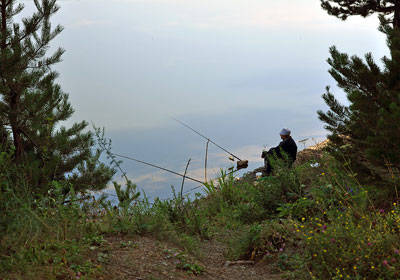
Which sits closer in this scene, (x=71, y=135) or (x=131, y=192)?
(x=131, y=192)

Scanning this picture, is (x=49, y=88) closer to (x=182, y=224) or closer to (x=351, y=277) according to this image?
(x=182, y=224)

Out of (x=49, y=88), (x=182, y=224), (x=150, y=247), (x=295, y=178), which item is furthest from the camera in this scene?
(x=49, y=88)

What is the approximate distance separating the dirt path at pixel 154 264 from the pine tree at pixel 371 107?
2.00m

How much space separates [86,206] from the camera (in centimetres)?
504

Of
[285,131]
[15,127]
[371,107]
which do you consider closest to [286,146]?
[285,131]

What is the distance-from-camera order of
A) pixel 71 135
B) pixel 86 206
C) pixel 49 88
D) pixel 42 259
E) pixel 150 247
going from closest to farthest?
pixel 42 259 < pixel 150 247 < pixel 86 206 < pixel 49 88 < pixel 71 135

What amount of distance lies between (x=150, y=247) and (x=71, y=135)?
7607 mm

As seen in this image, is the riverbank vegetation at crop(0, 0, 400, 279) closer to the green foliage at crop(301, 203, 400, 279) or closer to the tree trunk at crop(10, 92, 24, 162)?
the green foliage at crop(301, 203, 400, 279)

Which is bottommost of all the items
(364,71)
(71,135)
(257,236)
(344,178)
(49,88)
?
(257,236)

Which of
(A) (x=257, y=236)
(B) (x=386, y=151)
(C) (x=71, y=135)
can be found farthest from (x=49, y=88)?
(B) (x=386, y=151)

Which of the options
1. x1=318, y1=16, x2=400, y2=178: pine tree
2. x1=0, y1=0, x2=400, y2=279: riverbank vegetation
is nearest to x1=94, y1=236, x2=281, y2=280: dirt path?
x1=0, y1=0, x2=400, y2=279: riverbank vegetation

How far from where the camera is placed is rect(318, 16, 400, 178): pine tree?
522 centimetres

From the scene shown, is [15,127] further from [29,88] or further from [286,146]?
[286,146]

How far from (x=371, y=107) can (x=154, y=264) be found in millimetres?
3348
